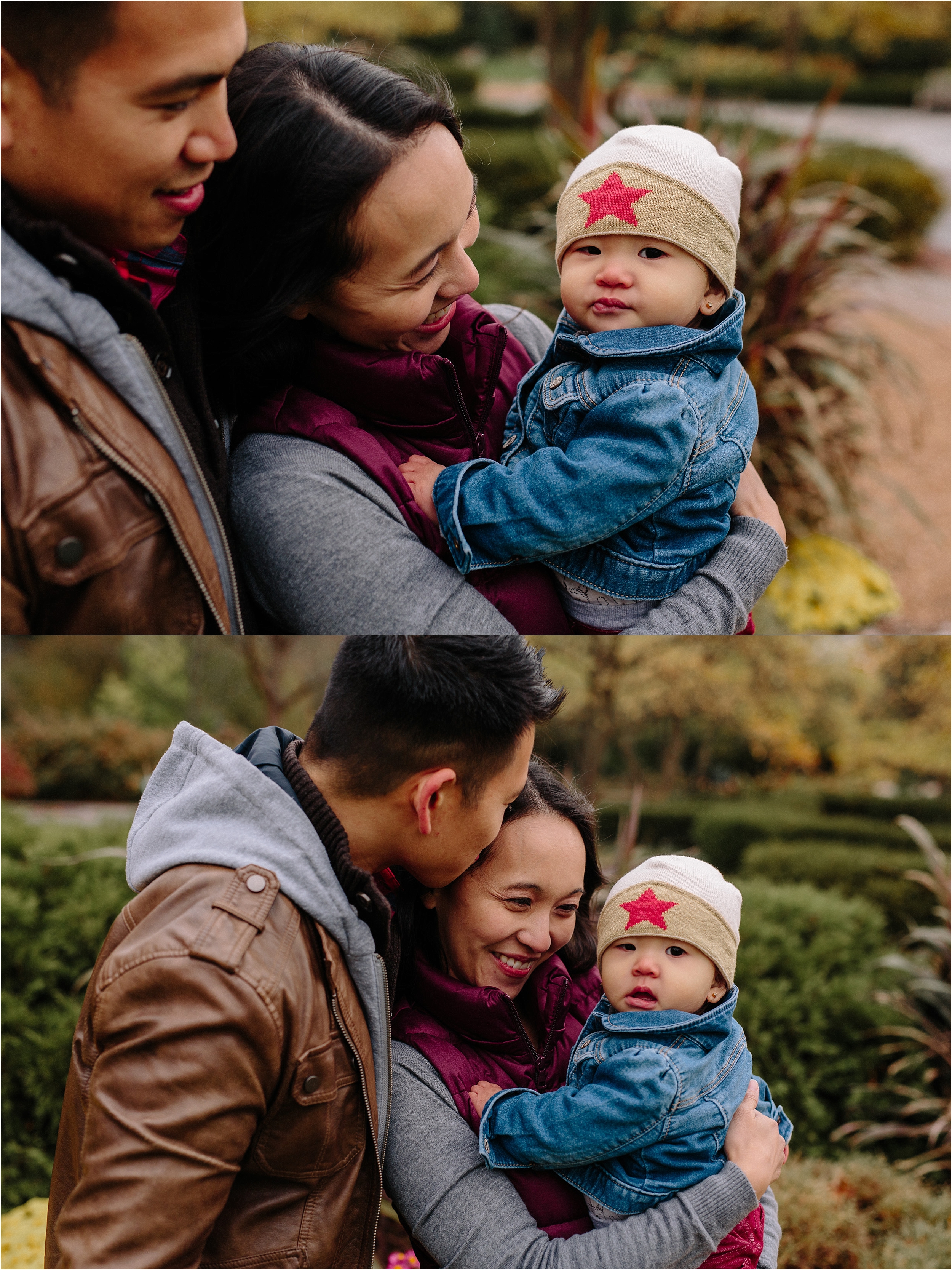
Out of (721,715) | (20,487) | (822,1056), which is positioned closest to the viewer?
(20,487)

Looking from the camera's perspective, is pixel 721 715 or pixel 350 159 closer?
pixel 350 159

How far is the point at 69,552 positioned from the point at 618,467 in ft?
3.04

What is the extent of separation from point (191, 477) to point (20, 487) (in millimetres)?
288

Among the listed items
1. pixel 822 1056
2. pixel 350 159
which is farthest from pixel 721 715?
pixel 350 159

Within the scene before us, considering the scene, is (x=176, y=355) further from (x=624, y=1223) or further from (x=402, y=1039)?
(x=624, y=1223)

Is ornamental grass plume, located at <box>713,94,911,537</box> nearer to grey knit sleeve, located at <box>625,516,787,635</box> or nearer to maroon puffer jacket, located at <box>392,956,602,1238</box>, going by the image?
grey knit sleeve, located at <box>625,516,787,635</box>

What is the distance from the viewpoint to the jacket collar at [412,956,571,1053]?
1.96m

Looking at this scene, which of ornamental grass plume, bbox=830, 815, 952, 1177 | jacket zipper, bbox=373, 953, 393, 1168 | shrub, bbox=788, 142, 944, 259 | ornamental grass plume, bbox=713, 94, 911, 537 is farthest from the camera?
shrub, bbox=788, 142, 944, 259

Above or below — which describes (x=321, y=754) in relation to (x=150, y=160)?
below

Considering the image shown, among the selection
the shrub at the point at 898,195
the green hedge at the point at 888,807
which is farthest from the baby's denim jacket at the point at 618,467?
the shrub at the point at 898,195

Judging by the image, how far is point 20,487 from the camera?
1437 mm

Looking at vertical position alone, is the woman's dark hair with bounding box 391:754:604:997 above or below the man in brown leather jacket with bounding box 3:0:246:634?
below

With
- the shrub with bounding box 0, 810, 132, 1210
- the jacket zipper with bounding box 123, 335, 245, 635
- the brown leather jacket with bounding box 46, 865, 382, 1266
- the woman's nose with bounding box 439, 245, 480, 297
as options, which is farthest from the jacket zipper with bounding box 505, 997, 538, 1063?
the shrub with bounding box 0, 810, 132, 1210

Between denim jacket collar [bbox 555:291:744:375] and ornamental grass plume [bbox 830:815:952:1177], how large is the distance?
10.1 feet
